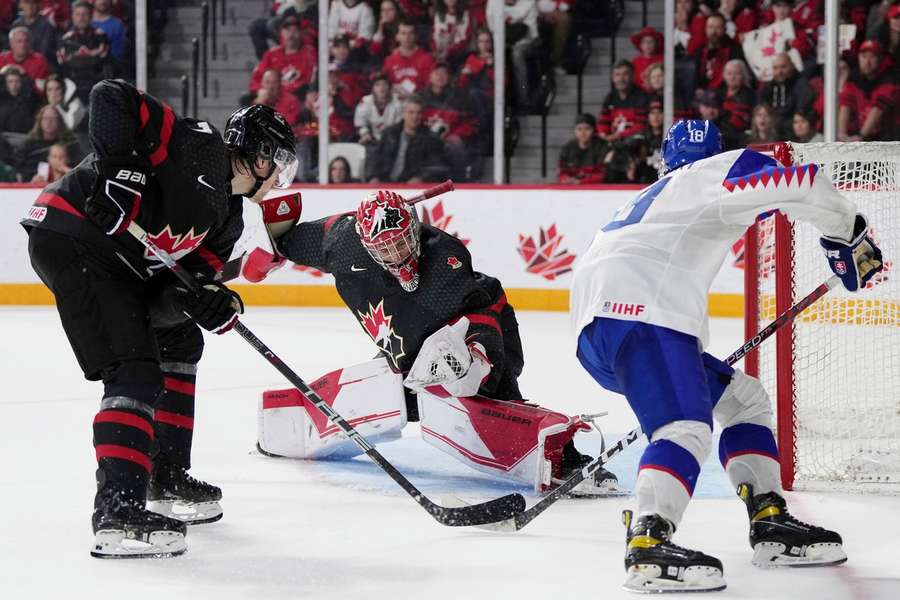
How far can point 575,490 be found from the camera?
3184mm

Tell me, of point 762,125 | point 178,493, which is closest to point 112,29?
point 762,125

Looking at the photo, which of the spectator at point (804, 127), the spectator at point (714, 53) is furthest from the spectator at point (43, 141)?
the spectator at point (804, 127)

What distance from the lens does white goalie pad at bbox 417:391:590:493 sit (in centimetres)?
319

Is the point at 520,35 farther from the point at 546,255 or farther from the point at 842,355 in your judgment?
the point at 842,355

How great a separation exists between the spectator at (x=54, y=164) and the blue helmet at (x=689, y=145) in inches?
240

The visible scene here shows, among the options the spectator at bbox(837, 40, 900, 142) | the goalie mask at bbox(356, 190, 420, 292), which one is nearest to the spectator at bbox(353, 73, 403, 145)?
the spectator at bbox(837, 40, 900, 142)

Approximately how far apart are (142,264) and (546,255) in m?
4.74

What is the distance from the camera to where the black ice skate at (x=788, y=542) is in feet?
8.33

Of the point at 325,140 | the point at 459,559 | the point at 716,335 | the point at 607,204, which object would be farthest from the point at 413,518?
the point at 325,140

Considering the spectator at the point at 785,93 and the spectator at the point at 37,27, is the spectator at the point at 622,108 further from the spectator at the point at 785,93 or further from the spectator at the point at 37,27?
the spectator at the point at 37,27

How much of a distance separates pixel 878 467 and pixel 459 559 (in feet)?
4.19

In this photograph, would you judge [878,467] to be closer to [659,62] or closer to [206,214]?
[206,214]

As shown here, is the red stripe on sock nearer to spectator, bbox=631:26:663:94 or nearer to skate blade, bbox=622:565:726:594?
skate blade, bbox=622:565:726:594

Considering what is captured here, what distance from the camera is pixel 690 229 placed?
2.45 m
